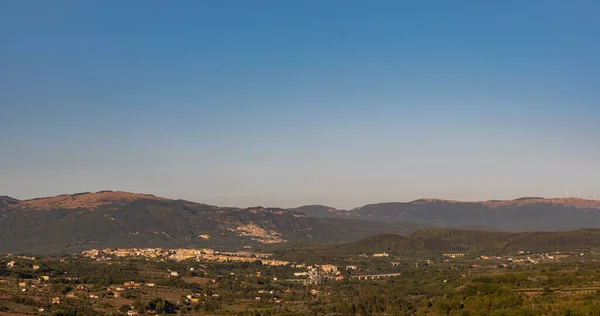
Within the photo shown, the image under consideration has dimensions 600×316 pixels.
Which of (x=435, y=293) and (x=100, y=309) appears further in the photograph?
(x=435, y=293)

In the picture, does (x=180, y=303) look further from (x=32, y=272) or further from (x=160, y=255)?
(x=160, y=255)

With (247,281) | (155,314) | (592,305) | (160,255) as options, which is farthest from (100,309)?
(160,255)

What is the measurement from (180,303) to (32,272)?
110ft

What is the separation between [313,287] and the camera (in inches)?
5231

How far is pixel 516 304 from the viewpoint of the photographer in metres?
86.1

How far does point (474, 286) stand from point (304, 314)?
23657mm

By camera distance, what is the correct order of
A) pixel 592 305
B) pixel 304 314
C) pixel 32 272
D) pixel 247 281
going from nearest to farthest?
pixel 592 305
pixel 304 314
pixel 32 272
pixel 247 281

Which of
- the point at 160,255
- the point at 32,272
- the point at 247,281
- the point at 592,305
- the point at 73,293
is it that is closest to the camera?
the point at 592,305

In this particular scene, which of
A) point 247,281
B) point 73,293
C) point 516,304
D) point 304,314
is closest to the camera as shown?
point 516,304

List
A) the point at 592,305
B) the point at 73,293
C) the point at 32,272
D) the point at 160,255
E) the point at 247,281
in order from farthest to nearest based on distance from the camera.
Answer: the point at 160,255 → the point at 247,281 → the point at 32,272 → the point at 73,293 → the point at 592,305

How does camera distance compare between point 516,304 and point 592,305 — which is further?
point 516,304

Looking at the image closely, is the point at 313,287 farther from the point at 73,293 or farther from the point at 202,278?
the point at 73,293

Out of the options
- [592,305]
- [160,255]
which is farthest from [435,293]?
[160,255]

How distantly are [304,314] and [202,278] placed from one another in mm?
50808
